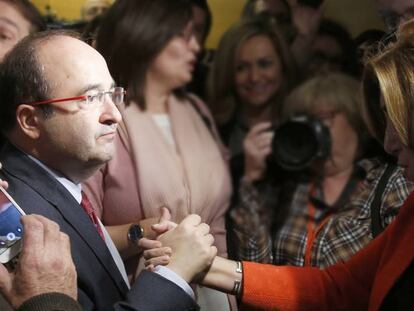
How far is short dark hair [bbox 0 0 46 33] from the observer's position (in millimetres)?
1205

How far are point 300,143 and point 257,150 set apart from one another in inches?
4.4

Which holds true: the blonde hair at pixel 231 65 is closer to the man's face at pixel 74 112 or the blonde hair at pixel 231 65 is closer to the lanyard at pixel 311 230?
the lanyard at pixel 311 230

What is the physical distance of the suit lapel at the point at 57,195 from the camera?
3.19 feet

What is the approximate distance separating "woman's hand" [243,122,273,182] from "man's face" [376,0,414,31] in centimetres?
47

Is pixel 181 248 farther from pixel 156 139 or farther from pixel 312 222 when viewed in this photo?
pixel 312 222

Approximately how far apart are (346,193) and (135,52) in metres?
0.63

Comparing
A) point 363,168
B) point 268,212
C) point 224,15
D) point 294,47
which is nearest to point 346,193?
point 363,168

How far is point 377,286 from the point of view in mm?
1139

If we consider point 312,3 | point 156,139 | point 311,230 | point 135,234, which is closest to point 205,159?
point 156,139

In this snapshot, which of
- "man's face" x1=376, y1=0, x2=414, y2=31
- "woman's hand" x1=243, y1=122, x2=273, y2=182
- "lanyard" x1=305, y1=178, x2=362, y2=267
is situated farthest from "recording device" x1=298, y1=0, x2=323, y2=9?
"lanyard" x1=305, y1=178, x2=362, y2=267

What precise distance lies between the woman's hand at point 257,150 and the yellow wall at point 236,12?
29cm

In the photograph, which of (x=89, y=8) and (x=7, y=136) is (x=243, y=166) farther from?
(x=7, y=136)

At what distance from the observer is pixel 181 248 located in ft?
3.35

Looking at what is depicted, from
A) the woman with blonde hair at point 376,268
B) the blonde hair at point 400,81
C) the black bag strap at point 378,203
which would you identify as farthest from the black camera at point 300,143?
the blonde hair at point 400,81
